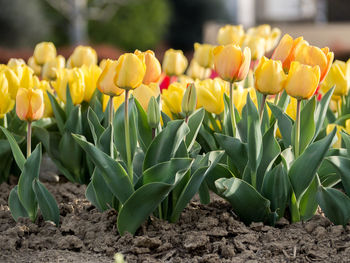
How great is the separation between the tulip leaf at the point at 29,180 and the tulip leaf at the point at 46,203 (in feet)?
0.14

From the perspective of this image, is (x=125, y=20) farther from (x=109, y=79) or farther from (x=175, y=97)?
(x=109, y=79)

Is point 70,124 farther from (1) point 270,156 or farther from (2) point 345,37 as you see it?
(2) point 345,37

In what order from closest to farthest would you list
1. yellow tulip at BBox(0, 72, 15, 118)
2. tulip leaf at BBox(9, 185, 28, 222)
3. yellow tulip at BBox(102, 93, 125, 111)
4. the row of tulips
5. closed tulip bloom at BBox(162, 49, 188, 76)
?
the row of tulips < tulip leaf at BBox(9, 185, 28, 222) < yellow tulip at BBox(0, 72, 15, 118) < yellow tulip at BBox(102, 93, 125, 111) < closed tulip bloom at BBox(162, 49, 188, 76)

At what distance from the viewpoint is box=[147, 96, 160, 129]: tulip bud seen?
1.77 meters

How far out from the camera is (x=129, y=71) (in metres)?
1.60

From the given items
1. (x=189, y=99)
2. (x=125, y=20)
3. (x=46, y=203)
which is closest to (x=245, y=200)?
(x=189, y=99)

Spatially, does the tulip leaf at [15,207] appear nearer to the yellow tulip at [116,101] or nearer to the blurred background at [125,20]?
the yellow tulip at [116,101]

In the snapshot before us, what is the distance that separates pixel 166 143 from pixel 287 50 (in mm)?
448

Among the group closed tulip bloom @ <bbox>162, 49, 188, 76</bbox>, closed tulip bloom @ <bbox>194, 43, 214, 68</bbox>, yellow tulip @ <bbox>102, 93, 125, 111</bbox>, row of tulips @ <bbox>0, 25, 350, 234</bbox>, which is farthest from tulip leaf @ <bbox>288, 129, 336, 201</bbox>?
closed tulip bloom @ <bbox>162, 49, 188, 76</bbox>

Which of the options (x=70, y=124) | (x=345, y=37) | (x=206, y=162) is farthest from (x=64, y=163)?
(x=345, y=37)

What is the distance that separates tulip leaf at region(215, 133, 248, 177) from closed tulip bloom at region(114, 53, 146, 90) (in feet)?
1.13

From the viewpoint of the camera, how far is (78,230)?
1805 mm

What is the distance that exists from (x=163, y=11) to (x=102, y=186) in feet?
52.0

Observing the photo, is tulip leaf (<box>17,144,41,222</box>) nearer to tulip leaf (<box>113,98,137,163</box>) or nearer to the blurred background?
tulip leaf (<box>113,98,137,163</box>)
